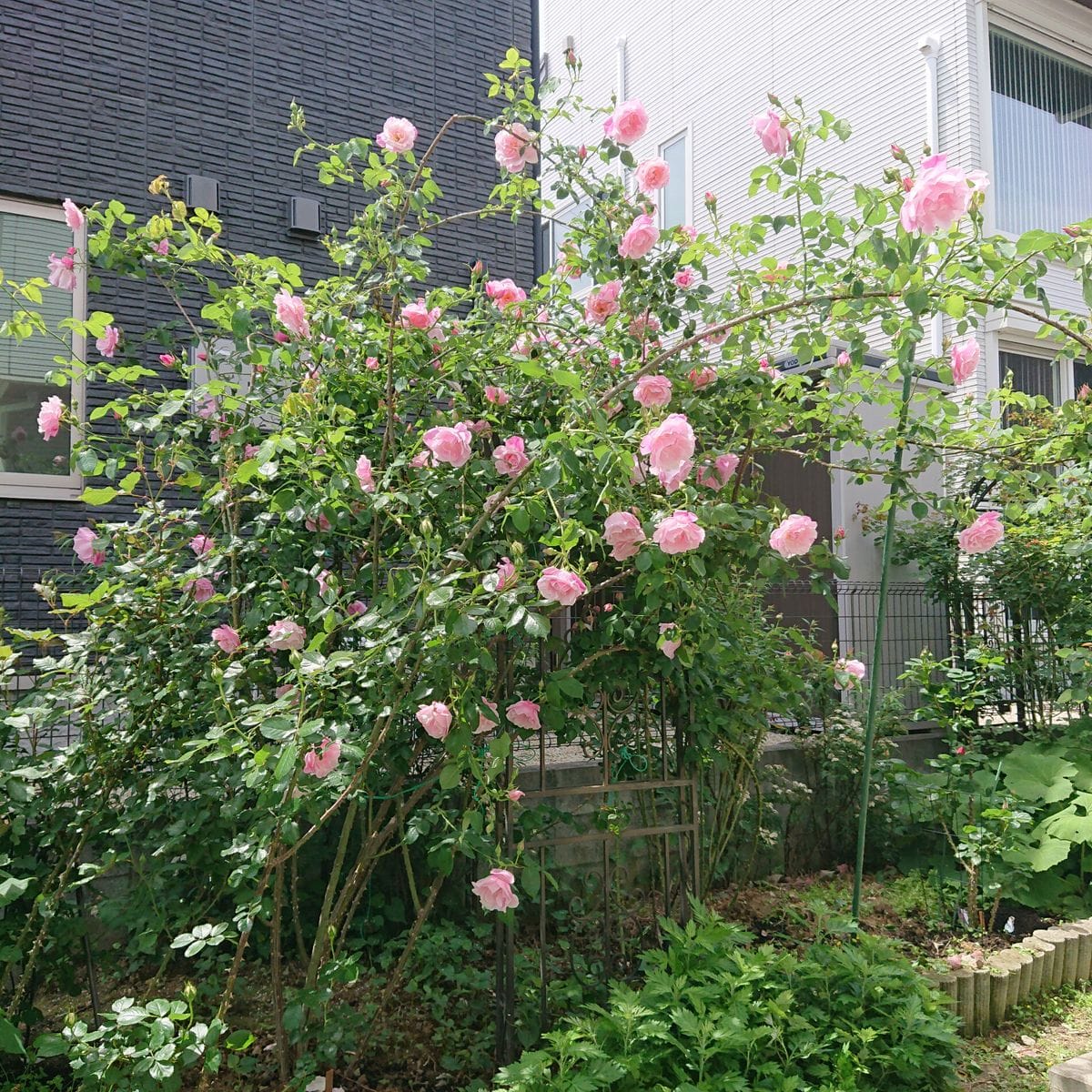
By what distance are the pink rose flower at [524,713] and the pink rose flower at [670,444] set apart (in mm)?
767

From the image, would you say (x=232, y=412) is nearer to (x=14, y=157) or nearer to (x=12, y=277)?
(x=12, y=277)

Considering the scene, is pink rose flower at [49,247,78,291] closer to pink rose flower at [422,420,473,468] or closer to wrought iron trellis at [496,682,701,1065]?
pink rose flower at [422,420,473,468]

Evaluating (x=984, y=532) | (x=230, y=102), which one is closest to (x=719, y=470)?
(x=984, y=532)

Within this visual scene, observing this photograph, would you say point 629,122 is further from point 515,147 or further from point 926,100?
point 926,100

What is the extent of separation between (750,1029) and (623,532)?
138 centimetres

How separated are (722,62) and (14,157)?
840 cm

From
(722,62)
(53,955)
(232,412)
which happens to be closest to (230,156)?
(232,412)

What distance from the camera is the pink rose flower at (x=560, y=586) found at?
6.31 ft

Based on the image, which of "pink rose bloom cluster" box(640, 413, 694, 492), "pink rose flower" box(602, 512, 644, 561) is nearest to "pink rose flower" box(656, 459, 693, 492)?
"pink rose bloom cluster" box(640, 413, 694, 492)

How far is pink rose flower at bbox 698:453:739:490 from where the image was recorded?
2572mm

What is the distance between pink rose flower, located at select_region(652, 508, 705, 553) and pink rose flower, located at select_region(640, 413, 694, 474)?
117 mm

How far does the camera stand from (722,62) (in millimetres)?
10906

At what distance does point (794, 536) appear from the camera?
7.69 ft

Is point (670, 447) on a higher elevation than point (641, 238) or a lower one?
lower
